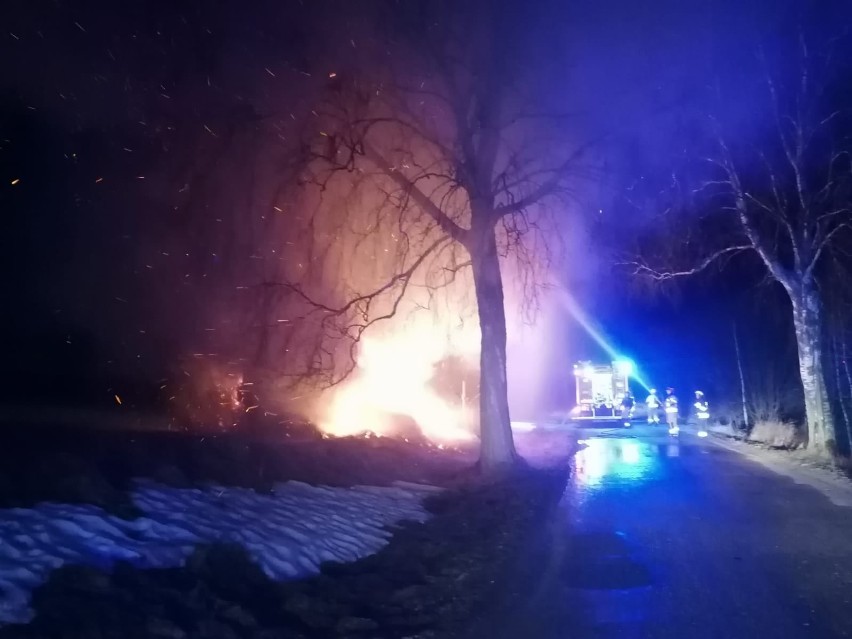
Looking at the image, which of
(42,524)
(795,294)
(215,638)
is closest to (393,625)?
(215,638)

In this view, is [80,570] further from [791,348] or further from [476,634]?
[791,348]

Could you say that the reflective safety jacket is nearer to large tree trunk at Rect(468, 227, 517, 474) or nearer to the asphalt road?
the asphalt road

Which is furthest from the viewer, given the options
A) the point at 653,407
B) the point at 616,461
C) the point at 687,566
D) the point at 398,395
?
the point at 653,407

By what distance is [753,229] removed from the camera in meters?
21.4

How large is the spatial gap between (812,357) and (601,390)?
606 inches

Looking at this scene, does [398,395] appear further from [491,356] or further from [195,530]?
[195,530]

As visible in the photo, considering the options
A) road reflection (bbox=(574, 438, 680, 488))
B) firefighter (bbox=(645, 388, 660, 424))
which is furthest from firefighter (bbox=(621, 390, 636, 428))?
road reflection (bbox=(574, 438, 680, 488))

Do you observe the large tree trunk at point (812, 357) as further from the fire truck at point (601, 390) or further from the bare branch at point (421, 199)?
the fire truck at point (601, 390)

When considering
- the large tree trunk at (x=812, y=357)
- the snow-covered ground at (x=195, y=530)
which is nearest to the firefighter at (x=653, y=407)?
the large tree trunk at (x=812, y=357)

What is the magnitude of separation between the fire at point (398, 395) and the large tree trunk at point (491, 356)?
3.93 meters

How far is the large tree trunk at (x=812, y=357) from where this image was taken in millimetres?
19891

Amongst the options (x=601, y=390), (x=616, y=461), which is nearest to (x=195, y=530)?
(x=616, y=461)

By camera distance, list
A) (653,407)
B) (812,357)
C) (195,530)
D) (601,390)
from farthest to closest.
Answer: (601,390) → (653,407) → (812,357) → (195,530)

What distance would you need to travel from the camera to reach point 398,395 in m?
25.1
